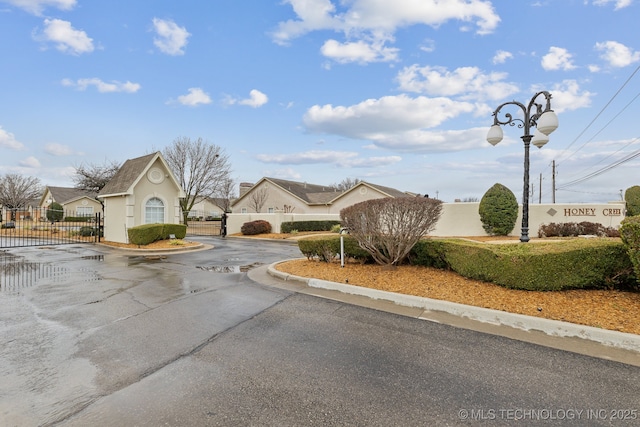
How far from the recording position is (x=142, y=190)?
56.4ft

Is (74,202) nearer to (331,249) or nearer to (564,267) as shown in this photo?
(331,249)

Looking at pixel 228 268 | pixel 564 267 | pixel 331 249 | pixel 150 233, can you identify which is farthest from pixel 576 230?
pixel 150 233

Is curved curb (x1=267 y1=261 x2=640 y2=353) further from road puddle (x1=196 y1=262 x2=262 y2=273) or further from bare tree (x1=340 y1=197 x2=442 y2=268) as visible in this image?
road puddle (x1=196 y1=262 x2=262 y2=273)

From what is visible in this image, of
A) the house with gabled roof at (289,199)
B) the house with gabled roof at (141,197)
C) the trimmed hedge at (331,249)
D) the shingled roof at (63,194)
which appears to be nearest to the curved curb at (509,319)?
the trimmed hedge at (331,249)

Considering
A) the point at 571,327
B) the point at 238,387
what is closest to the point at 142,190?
the point at 238,387

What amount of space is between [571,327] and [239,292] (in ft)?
20.0

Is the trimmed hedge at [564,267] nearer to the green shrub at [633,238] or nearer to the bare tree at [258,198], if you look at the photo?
the green shrub at [633,238]

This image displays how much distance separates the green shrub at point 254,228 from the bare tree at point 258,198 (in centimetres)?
1127

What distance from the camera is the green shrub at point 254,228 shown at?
2445cm

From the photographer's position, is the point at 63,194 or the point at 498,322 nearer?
the point at 498,322

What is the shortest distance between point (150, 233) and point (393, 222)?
14.0m

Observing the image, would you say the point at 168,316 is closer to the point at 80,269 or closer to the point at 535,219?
the point at 80,269

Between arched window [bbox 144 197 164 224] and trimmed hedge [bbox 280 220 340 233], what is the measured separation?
9.73 metres

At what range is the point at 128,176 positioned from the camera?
17.8 meters
